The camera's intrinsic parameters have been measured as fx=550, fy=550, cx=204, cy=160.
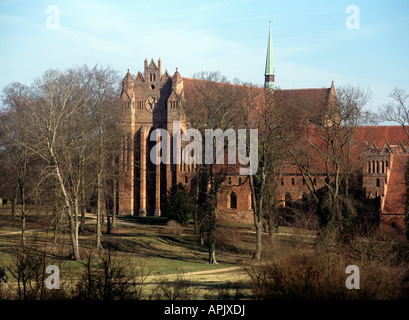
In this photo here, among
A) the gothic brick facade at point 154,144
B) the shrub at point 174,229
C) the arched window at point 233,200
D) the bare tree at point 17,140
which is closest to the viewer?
the bare tree at point 17,140

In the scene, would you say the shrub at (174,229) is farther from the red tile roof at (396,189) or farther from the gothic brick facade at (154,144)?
the red tile roof at (396,189)

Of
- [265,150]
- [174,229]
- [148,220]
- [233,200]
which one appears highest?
[265,150]

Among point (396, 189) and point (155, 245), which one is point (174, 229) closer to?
point (155, 245)

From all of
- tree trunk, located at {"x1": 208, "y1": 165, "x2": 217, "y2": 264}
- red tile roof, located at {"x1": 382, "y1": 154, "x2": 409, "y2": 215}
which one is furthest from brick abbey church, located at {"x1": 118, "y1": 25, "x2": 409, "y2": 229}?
tree trunk, located at {"x1": 208, "y1": 165, "x2": 217, "y2": 264}

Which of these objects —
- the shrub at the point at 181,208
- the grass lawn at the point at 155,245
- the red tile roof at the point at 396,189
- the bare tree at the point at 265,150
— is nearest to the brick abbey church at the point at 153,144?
the red tile roof at the point at 396,189

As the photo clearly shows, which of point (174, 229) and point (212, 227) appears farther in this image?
point (174, 229)

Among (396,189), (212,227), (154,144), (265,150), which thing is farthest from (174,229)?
(396,189)

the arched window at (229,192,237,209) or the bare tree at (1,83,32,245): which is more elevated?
the bare tree at (1,83,32,245)

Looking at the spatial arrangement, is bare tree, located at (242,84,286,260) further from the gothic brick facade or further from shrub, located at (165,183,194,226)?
the gothic brick facade

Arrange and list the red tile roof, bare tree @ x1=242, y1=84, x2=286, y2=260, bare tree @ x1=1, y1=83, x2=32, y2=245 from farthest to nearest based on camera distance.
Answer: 1. the red tile roof
2. bare tree @ x1=242, y1=84, x2=286, y2=260
3. bare tree @ x1=1, y1=83, x2=32, y2=245

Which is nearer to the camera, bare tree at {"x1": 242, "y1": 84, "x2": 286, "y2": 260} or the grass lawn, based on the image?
the grass lawn

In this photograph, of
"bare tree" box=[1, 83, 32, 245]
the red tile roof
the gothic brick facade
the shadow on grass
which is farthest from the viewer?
the gothic brick facade
